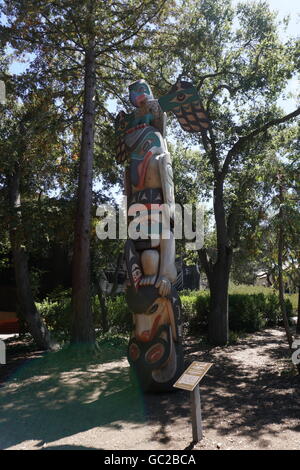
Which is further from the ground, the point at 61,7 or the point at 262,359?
the point at 61,7

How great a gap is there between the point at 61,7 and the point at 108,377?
7.96 meters

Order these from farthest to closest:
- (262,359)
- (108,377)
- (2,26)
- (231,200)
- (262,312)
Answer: (262,312)
(231,200)
(262,359)
(2,26)
(108,377)

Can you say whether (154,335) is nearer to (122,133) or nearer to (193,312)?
→ (122,133)

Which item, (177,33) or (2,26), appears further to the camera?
(177,33)

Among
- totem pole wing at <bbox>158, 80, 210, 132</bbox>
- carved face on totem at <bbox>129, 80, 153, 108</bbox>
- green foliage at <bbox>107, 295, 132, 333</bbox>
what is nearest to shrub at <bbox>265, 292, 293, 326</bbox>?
green foliage at <bbox>107, 295, 132, 333</bbox>

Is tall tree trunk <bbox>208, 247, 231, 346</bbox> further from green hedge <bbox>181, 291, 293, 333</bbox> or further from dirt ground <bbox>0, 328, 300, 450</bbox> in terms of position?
green hedge <bbox>181, 291, 293, 333</bbox>

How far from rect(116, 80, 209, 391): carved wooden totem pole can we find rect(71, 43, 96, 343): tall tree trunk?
231 centimetres

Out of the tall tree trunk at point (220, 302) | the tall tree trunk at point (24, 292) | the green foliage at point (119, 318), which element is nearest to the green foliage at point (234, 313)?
the green foliage at point (119, 318)

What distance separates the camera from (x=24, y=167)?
410 inches

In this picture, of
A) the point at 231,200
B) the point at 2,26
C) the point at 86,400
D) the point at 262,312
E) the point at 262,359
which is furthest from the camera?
the point at 262,312

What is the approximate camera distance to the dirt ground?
14.6 ft
